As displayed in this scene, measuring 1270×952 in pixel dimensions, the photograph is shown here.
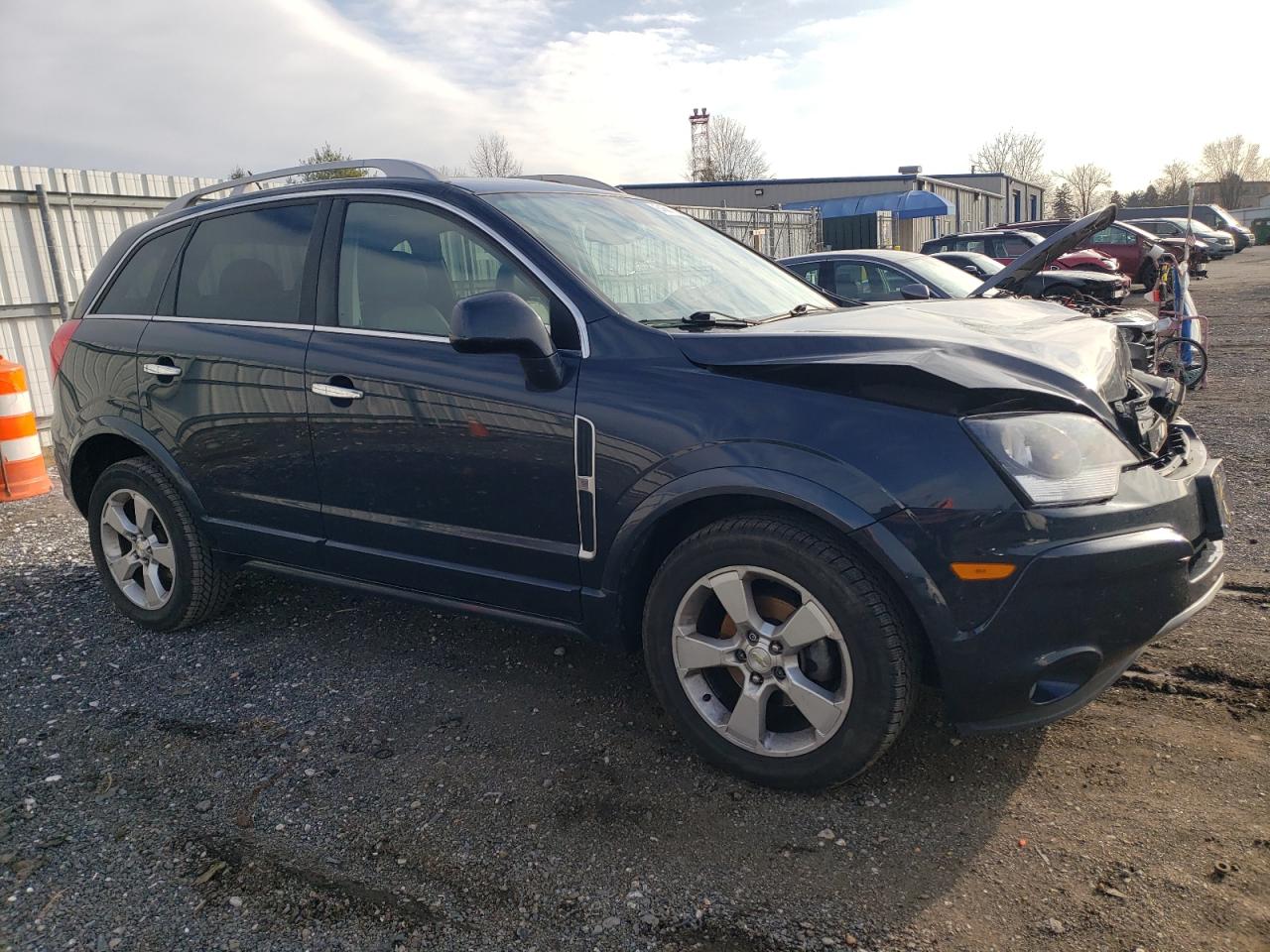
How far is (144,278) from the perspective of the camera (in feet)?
14.3

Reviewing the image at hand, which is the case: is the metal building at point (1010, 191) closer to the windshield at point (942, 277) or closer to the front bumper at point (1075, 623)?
the windshield at point (942, 277)

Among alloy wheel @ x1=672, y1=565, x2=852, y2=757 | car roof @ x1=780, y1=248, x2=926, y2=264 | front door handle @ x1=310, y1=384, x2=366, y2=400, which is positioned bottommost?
alloy wheel @ x1=672, y1=565, x2=852, y2=757

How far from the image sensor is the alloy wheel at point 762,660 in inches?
106

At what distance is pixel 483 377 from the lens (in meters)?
3.16

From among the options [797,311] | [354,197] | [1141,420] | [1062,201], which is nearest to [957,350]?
[1141,420]

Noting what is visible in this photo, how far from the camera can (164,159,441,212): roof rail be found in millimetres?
3639

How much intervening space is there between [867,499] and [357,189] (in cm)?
238

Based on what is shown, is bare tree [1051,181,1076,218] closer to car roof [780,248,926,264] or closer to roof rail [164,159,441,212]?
car roof [780,248,926,264]

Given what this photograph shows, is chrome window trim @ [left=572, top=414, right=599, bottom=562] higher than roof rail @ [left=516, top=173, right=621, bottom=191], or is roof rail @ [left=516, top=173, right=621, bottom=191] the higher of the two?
roof rail @ [left=516, top=173, right=621, bottom=191]

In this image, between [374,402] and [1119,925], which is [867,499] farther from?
[374,402]

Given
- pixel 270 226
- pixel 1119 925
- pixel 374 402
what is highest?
pixel 270 226

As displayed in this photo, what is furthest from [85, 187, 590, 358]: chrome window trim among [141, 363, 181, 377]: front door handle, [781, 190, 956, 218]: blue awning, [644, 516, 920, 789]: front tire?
[781, 190, 956, 218]: blue awning

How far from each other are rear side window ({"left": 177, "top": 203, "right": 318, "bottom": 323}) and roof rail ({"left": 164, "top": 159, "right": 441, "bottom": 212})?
26 centimetres

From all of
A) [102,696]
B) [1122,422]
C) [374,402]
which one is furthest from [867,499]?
[102,696]
